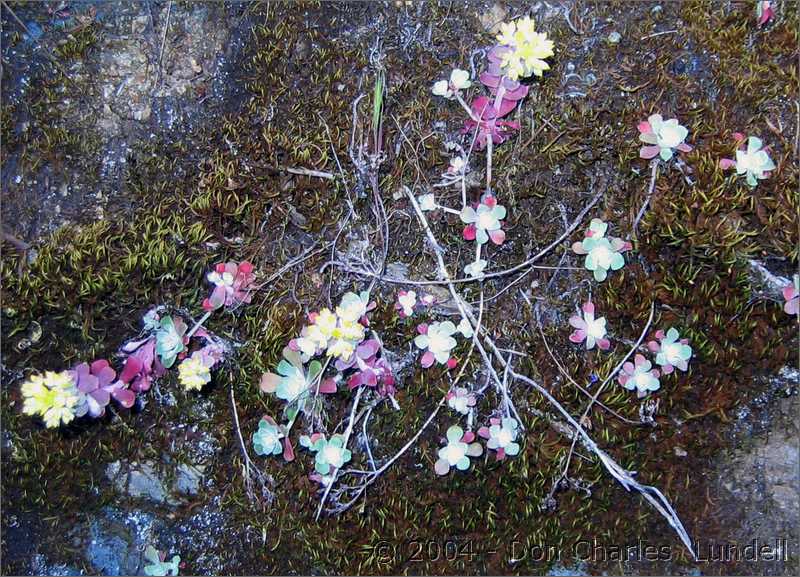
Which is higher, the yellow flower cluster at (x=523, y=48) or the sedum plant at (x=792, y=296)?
the yellow flower cluster at (x=523, y=48)

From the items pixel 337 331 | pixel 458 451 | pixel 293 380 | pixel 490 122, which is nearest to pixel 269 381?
pixel 293 380

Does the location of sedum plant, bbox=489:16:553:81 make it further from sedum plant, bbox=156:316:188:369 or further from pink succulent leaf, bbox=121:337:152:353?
pink succulent leaf, bbox=121:337:152:353

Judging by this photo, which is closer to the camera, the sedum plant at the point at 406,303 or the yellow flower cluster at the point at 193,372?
the yellow flower cluster at the point at 193,372

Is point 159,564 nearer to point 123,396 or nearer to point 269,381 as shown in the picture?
point 123,396

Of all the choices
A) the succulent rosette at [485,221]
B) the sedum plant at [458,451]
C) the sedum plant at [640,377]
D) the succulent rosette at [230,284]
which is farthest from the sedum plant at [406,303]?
the sedum plant at [640,377]

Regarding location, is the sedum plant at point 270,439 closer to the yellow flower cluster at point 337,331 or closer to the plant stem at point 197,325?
the yellow flower cluster at point 337,331

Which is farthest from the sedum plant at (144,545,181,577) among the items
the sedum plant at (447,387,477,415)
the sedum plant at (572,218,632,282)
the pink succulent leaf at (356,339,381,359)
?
the sedum plant at (572,218,632,282)

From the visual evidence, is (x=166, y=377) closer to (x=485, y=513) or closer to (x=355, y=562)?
(x=355, y=562)
